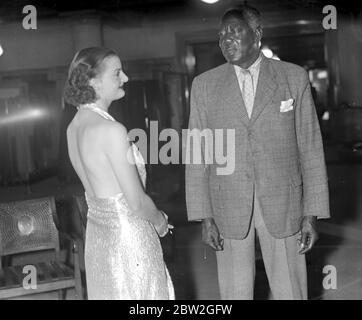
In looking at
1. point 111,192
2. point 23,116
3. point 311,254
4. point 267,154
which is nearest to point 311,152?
point 267,154

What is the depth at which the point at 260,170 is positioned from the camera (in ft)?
8.83

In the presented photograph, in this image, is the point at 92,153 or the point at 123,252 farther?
the point at 123,252

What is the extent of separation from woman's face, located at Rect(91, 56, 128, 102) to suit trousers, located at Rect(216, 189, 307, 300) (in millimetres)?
743

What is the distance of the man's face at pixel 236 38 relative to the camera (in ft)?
8.64

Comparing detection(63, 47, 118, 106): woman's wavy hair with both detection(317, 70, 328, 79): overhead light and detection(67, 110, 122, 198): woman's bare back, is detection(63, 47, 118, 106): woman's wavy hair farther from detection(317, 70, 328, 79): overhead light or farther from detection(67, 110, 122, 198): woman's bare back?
detection(317, 70, 328, 79): overhead light

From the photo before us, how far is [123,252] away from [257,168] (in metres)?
0.65

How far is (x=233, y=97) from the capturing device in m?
2.69

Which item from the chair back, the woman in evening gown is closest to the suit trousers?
the woman in evening gown

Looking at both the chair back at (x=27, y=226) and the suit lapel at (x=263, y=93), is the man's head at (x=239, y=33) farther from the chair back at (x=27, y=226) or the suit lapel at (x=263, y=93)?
the chair back at (x=27, y=226)

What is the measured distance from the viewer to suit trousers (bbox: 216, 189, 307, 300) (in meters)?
2.72

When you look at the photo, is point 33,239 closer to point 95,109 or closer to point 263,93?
point 95,109

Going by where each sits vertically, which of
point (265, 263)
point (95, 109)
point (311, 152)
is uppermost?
point (95, 109)

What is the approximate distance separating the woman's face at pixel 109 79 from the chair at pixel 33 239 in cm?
151

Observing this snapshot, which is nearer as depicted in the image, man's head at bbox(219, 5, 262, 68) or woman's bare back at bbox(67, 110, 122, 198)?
woman's bare back at bbox(67, 110, 122, 198)
